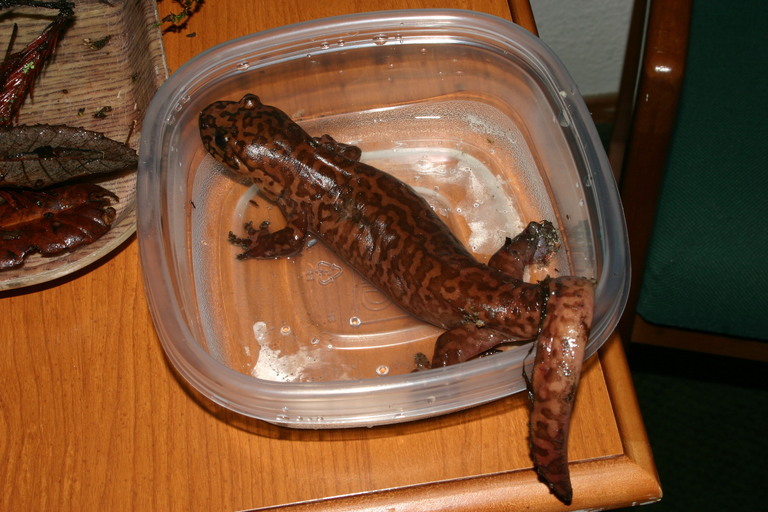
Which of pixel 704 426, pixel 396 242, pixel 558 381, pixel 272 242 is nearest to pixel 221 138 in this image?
Answer: pixel 272 242

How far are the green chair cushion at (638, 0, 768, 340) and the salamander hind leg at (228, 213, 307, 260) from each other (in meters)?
0.93

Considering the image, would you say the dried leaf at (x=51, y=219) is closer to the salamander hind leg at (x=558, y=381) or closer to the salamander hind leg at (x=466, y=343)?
the salamander hind leg at (x=466, y=343)

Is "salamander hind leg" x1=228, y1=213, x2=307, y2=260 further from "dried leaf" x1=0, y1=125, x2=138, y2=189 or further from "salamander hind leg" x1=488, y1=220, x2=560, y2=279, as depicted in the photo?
"salamander hind leg" x1=488, y1=220, x2=560, y2=279

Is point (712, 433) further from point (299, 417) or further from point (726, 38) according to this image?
point (299, 417)

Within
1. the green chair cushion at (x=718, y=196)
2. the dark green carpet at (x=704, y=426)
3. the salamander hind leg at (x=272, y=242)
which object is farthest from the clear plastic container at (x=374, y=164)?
the dark green carpet at (x=704, y=426)

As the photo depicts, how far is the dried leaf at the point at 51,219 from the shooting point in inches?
60.1

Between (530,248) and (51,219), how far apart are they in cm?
111

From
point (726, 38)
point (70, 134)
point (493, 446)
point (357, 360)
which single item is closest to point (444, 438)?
point (493, 446)

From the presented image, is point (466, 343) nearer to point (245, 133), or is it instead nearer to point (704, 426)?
point (245, 133)

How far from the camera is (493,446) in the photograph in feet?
4.63

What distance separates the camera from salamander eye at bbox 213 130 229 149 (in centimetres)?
175

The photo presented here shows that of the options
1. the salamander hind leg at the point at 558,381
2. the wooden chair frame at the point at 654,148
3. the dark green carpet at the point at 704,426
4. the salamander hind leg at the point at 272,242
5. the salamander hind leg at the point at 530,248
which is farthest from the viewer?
the dark green carpet at the point at 704,426

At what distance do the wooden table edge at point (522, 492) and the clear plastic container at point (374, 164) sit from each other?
0.49 feet

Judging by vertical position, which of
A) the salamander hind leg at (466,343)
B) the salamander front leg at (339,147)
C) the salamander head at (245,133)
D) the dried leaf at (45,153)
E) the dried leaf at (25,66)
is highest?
the dried leaf at (25,66)
